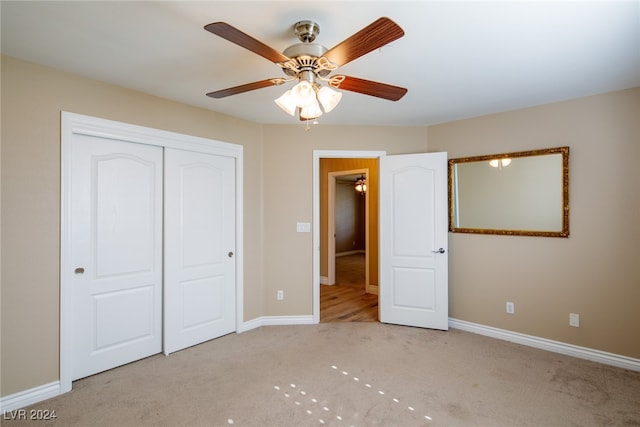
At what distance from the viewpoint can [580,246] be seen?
119 inches

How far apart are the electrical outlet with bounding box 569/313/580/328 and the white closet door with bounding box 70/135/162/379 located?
154 inches

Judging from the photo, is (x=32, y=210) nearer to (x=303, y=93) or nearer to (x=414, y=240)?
(x=303, y=93)

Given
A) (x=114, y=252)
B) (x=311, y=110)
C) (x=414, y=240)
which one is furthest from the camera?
(x=414, y=240)

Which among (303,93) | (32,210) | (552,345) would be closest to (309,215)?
(303,93)

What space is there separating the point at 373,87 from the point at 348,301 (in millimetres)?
3726

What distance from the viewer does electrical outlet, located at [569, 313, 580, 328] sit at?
9.97 ft

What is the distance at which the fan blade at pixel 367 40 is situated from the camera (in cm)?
131

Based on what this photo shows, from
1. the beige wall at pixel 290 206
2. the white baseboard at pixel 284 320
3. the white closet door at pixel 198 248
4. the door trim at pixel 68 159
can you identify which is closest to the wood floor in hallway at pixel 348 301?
the white baseboard at pixel 284 320

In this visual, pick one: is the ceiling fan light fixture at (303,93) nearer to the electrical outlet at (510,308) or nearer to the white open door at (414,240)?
the white open door at (414,240)

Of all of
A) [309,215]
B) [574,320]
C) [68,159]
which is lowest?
[574,320]

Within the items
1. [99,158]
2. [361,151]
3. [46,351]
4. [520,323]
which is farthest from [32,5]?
[520,323]

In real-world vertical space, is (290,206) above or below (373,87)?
below

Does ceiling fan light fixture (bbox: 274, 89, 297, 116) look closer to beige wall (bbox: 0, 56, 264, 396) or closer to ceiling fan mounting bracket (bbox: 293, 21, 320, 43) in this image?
ceiling fan mounting bracket (bbox: 293, 21, 320, 43)

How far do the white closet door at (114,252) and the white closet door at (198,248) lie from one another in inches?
4.2
